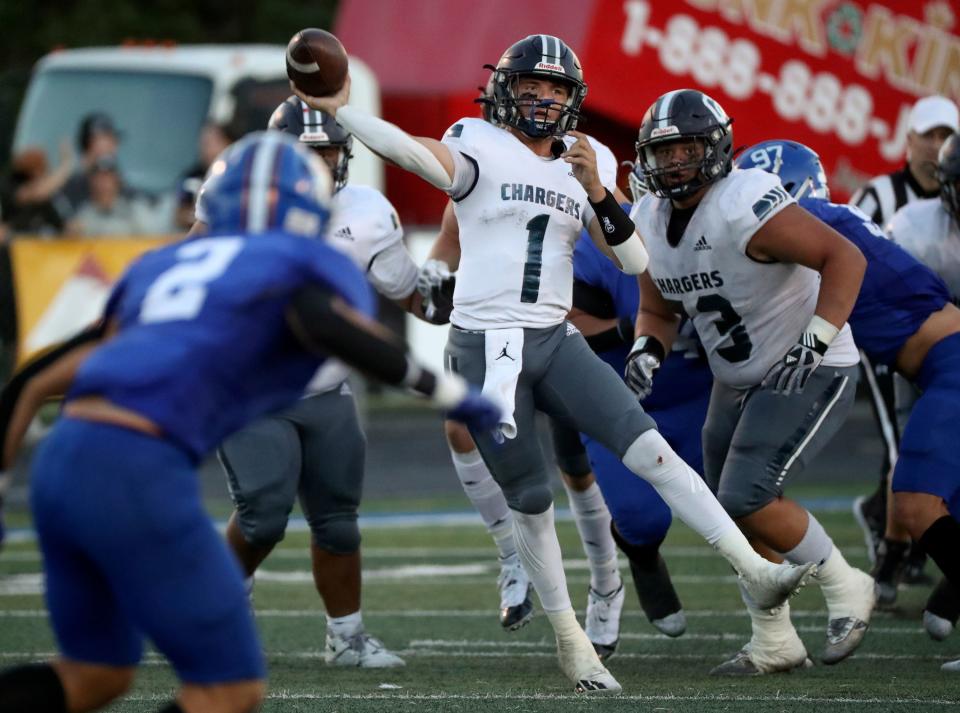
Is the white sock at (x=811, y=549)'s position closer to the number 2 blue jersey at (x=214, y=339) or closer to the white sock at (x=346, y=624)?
the white sock at (x=346, y=624)

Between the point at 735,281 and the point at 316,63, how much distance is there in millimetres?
1478

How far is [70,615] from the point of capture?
338cm

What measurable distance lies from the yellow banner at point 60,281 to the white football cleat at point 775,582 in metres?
8.45

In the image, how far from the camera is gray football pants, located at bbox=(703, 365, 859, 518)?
5.40 m

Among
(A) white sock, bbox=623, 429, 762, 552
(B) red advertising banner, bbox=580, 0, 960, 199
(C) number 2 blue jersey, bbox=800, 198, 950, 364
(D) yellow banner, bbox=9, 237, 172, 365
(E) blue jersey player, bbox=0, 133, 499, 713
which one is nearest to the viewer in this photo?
(E) blue jersey player, bbox=0, 133, 499, 713

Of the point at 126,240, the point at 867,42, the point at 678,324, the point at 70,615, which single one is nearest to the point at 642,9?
the point at 867,42

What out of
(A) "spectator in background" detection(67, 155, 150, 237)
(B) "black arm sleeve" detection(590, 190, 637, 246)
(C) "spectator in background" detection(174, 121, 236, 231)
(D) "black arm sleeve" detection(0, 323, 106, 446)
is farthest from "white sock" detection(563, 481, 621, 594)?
(A) "spectator in background" detection(67, 155, 150, 237)

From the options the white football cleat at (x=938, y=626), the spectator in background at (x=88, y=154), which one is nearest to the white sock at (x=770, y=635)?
the white football cleat at (x=938, y=626)

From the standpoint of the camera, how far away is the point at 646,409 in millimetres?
6324

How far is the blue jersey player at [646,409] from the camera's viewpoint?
6004 mm

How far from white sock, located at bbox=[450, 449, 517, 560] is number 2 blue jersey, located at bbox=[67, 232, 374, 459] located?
9.66 ft

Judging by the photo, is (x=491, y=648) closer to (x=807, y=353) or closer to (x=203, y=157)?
(x=807, y=353)

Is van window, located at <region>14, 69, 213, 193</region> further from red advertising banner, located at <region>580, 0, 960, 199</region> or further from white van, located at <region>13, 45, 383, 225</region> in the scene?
red advertising banner, located at <region>580, 0, 960, 199</region>

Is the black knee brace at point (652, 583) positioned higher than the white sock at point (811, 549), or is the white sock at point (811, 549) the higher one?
the white sock at point (811, 549)
